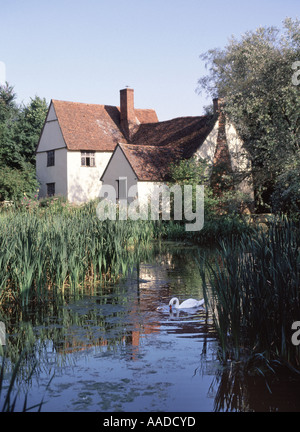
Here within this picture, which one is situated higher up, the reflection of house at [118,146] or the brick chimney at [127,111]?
the brick chimney at [127,111]

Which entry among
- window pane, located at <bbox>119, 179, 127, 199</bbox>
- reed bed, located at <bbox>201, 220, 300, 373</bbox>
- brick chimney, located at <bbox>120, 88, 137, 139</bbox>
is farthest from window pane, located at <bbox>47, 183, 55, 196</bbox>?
reed bed, located at <bbox>201, 220, 300, 373</bbox>

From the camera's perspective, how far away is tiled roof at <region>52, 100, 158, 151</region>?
117ft

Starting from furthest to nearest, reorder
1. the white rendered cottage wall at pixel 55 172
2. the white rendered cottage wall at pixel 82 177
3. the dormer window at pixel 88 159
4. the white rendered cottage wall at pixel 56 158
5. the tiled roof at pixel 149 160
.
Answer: the dormer window at pixel 88 159, the white rendered cottage wall at pixel 56 158, the white rendered cottage wall at pixel 55 172, the white rendered cottage wall at pixel 82 177, the tiled roof at pixel 149 160

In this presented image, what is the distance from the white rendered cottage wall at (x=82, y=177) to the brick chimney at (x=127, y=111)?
9.60ft

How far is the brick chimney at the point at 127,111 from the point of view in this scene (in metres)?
37.8

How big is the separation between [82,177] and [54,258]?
89.0 ft

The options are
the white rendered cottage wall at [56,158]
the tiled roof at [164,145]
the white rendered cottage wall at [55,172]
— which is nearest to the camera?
the tiled roof at [164,145]

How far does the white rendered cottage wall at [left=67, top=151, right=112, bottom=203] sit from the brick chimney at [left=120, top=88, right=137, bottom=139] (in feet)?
9.60

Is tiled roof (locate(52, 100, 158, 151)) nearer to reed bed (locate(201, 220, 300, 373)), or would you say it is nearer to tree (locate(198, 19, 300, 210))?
tree (locate(198, 19, 300, 210))

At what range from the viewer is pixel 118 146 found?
30375mm

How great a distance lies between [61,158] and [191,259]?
2185cm

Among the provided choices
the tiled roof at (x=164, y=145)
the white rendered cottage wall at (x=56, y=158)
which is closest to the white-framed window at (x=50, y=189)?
the white rendered cottage wall at (x=56, y=158)

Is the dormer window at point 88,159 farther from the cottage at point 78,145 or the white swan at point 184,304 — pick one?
the white swan at point 184,304

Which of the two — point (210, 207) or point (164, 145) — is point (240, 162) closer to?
point (210, 207)
